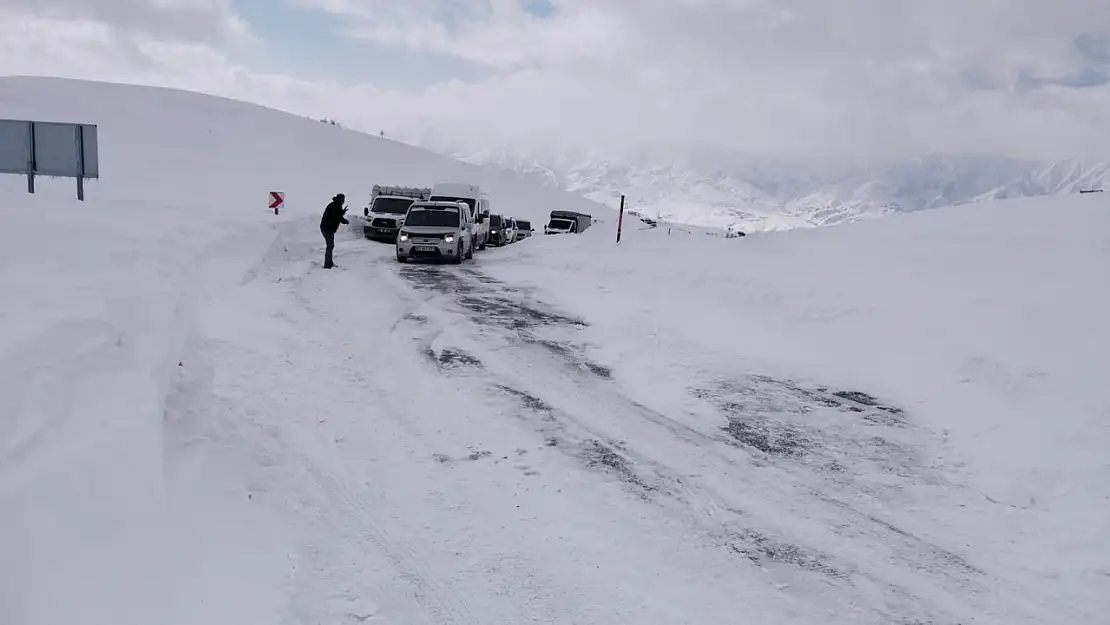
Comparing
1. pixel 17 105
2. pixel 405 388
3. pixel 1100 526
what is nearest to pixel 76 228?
pixel 405 388

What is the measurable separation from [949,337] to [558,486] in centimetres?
639

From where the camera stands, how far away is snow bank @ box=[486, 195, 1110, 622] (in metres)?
5.54

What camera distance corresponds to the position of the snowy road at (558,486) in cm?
426

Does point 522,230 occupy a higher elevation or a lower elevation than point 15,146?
lower

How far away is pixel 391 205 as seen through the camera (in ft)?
92.9

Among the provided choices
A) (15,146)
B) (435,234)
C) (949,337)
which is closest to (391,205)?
(435,234)

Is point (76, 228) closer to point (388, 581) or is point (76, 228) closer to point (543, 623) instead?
point (388, 581)

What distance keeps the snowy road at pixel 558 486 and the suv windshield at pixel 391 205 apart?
18651 millimetres

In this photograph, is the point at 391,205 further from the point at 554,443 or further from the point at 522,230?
the point at 554,443

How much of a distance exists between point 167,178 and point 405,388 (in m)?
47.5

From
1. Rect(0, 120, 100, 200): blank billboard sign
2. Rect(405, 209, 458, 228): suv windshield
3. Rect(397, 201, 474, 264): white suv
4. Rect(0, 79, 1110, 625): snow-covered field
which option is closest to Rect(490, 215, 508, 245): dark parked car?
Rect(397, 201, 474, 264): white suv

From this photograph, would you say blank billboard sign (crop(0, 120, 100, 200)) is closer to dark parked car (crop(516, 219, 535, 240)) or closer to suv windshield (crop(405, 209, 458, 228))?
suv windshield (crop(405, 209, 458, 228))

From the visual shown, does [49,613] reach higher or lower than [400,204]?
lower

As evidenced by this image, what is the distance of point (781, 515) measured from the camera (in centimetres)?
537
